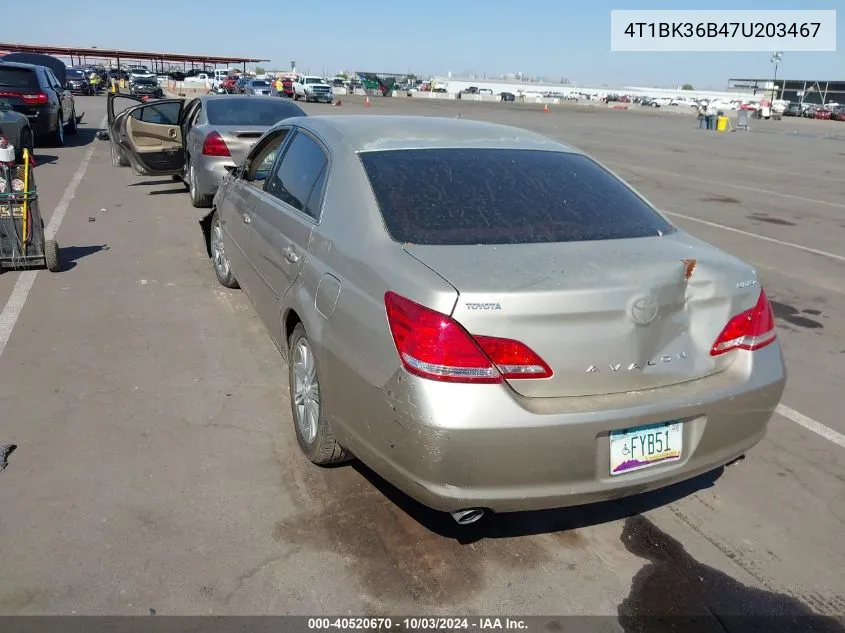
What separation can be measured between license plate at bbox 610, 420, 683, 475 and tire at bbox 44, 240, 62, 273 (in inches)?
227

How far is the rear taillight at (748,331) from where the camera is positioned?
2.91m

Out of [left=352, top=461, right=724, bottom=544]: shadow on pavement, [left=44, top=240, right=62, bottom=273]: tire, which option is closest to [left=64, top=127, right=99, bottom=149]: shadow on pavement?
[left=44, top=240, right=62, bottom=273]: tire

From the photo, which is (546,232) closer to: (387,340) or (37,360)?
(387,340)

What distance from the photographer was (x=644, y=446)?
2.74 meters

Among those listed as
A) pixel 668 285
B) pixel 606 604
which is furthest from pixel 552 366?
pixel 606 604

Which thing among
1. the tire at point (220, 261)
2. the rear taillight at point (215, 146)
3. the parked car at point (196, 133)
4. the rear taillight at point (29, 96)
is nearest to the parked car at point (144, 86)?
the rear taillight at point (29, 96)

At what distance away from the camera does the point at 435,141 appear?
12.5 ft

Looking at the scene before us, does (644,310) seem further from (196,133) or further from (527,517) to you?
(196,133)

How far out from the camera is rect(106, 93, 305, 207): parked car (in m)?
8.98

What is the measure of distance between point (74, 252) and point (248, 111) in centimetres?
348

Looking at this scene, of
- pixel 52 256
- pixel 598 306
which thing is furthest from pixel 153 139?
pixel 598 306

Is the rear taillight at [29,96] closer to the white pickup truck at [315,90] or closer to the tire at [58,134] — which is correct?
the tire at [58,134]

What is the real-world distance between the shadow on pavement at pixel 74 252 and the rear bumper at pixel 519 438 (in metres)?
5.35

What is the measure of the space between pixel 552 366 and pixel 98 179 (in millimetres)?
12094
